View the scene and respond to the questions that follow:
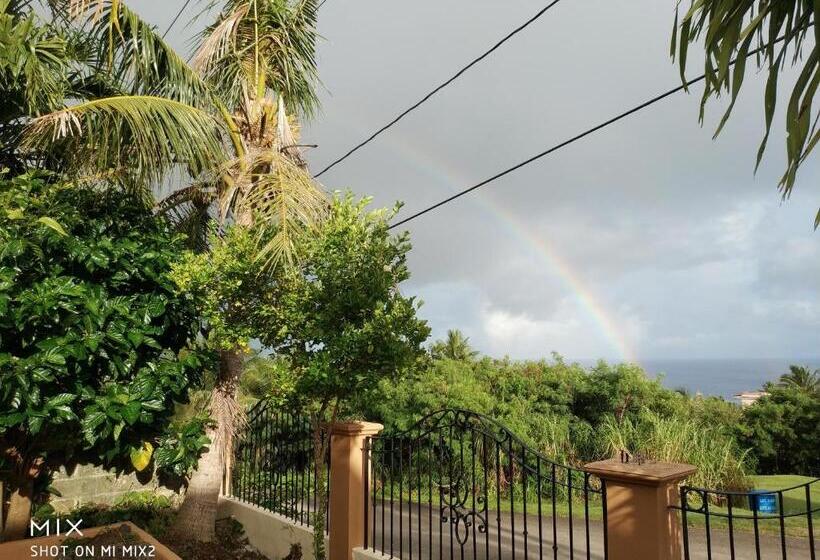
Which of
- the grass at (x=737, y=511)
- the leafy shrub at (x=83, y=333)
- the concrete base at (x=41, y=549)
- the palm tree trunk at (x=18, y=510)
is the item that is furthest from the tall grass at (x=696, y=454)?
the palm tree trunk at (x=18, y=510)

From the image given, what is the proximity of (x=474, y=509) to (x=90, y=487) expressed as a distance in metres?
5.65

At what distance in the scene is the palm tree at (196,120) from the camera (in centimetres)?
590

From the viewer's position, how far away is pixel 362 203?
18.3 feet

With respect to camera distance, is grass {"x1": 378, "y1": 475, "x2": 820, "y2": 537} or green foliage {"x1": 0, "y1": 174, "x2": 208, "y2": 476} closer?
green foliage {"x1": 0, "y1": 174, "x2": 208, "y2": 476}

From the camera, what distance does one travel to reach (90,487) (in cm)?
774

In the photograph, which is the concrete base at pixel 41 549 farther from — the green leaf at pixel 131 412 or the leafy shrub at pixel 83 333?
the green leaf at pixel 131 412

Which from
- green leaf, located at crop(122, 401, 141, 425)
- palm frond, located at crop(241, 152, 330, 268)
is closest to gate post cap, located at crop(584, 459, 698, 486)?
palm frond, located at crop(241, 152, 330, 268)

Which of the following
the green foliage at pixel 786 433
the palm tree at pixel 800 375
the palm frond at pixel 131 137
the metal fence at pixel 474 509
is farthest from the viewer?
the palm tree at pixel 800 375

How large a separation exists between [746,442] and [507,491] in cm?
880

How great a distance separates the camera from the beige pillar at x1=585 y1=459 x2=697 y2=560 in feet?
11.4

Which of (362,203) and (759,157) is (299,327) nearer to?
(362,203)

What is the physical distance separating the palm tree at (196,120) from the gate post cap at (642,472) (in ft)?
11.3

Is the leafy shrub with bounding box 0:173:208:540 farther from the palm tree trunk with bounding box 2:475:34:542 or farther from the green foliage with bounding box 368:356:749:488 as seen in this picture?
the green foliage with bounding box 368:356:749:488

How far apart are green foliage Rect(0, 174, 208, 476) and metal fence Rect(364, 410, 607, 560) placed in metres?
2.26
